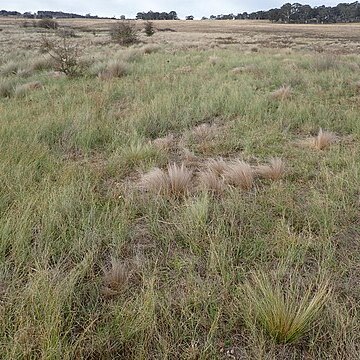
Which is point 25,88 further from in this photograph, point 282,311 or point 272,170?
point 282,311

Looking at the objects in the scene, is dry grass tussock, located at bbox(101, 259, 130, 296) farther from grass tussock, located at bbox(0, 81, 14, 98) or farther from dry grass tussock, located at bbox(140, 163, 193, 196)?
grass tussock, located at bbox(0, 81, 14, 98)

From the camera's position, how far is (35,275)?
2.12 m

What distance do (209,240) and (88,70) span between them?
10500mm

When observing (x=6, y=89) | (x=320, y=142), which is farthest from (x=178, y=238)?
(x=6, y=89)

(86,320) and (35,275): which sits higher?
(35,275)

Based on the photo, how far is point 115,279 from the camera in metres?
2.26

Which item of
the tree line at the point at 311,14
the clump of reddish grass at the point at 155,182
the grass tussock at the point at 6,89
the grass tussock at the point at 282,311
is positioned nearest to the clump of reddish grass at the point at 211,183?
the clump of reddish grass at the point at 155,182

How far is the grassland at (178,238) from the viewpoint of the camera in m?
1.83

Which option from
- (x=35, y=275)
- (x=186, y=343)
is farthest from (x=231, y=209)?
(x=35, y=275)

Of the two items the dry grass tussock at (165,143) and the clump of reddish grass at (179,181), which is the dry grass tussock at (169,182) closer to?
the clump of reddish grass at (179,181)

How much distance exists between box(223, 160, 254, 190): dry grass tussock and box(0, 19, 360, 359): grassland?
0.06 ft

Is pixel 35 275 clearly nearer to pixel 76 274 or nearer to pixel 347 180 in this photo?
pixel 76 274

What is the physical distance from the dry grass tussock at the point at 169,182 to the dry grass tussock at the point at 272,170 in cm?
90

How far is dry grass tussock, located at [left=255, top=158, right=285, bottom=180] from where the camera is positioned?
3836 mm
